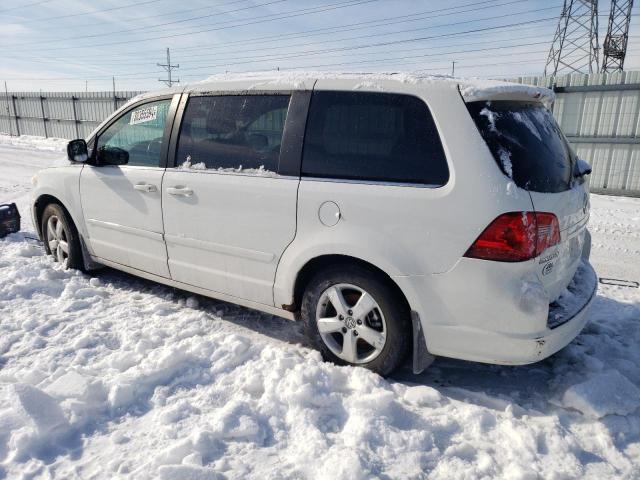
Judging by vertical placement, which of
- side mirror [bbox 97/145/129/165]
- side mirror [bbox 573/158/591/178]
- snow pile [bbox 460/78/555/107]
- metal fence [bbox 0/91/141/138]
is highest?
metal fence [bbox 0/91/141/138]

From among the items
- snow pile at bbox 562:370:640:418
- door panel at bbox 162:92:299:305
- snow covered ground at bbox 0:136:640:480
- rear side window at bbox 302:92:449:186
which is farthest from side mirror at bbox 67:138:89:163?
snow pile at bbox 562:370:640:418

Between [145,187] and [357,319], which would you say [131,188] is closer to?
[145,187]

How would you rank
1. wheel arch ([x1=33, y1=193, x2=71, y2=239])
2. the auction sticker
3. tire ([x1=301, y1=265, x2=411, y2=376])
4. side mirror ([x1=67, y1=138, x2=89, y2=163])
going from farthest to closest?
wheel arch ([x1=33, y1=193, x2=71, y2=239]) < side mirror ([x1=67, y1=138, x2=89, y2=163]) < the auction sticker < tire ([x1=301, y1=265, x2=411, y2=376])

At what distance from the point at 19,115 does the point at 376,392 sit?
27236mm

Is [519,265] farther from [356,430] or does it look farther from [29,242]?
[29,242]

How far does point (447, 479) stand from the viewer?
2.17 meters

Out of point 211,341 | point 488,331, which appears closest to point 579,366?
point 488,331

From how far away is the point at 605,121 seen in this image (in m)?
10.0

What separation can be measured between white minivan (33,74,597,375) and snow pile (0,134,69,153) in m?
16.9

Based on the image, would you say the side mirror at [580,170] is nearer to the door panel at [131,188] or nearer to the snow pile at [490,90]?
the snow pile at [490,90]

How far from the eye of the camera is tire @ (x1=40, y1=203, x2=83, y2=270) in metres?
4.55

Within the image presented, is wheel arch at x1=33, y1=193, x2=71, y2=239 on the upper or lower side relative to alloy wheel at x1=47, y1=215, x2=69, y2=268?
upper

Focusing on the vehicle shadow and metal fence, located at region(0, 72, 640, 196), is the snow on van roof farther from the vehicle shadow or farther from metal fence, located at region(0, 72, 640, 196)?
metal fence, located at region(0, 72, 640, 196)

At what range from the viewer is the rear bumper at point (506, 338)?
2.56 meters
